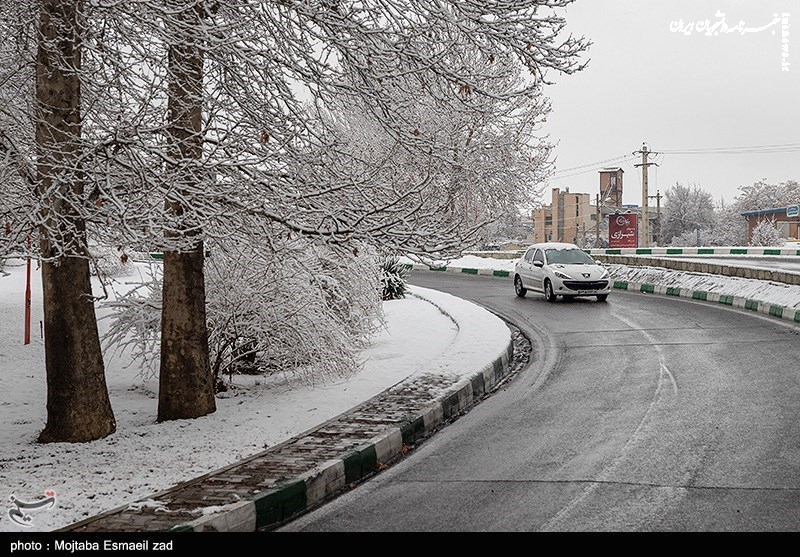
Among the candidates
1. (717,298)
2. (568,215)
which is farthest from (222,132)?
(568,215)

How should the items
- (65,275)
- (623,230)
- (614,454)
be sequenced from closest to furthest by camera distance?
1. (614,454)
2. (65,275)
3. (623,230)

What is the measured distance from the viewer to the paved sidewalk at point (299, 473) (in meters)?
4.71

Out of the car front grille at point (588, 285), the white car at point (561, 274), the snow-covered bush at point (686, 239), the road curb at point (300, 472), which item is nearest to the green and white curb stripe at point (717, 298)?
the white car at point (561, 274)

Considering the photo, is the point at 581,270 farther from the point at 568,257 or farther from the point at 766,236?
the point at 766,236

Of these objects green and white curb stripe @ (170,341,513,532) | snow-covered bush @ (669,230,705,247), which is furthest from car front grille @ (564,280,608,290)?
snow-covered bush @ (669,230,705,247)

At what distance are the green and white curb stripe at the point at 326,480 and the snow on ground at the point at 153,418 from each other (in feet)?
2.63

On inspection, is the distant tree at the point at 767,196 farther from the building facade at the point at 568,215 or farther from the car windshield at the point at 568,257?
the car windshield at the point at 568,257

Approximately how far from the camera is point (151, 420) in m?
8.09

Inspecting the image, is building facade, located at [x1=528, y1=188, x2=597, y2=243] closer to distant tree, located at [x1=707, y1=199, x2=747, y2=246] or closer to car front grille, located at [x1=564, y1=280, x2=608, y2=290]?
distant tree, located at [x1=707, y1=199, x2=747, y2=246]

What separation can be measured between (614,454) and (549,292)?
14.1m

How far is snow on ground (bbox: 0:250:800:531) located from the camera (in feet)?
18.0
